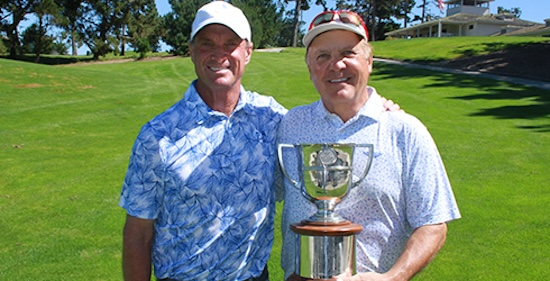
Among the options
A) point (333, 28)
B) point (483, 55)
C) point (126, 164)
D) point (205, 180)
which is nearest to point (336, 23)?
point (333, 28)

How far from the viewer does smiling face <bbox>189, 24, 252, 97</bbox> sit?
2.86m

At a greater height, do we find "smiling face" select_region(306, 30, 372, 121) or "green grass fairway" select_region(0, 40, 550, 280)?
"smiling face" select_region(306, 30, 372, 121)

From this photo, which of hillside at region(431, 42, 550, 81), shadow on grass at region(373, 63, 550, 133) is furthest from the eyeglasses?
hillside at region(431, 42, 550, 81)

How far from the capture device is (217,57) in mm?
2861

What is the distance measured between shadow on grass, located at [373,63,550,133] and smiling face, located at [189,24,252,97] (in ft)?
37.0

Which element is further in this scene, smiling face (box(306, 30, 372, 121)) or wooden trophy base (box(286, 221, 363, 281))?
smiling face (box(306, 30, 372, 121))

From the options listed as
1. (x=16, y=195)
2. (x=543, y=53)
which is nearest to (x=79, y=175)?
(x=16, y=195)

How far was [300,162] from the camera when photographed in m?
2.56

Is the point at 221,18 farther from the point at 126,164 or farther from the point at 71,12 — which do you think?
the point at 71,12

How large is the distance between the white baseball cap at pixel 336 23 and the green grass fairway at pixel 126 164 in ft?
10.7

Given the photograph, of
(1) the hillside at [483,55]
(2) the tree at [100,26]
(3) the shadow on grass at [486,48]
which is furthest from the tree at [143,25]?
(3) the shadow on grass at [486,48]

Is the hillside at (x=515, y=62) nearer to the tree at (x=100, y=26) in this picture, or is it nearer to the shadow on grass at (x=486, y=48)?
the shadow on grass at (x=486, y=48)

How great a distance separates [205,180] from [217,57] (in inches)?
24.3

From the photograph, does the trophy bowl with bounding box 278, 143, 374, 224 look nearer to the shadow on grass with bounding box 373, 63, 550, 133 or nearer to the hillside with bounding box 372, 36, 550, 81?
the shadow on grass with bounding box 373, 63, 550, 133
